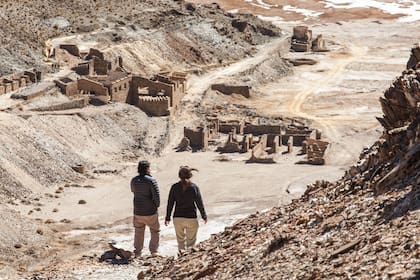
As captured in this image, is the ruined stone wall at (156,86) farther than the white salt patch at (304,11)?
No

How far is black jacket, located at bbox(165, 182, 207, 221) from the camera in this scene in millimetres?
13086

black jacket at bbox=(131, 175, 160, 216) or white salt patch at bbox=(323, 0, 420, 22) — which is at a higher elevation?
black jacket at bbox=(131, 175, 160, 216)

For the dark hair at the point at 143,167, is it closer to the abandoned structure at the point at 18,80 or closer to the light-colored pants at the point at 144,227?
the light-colored pants at the point at 144,227

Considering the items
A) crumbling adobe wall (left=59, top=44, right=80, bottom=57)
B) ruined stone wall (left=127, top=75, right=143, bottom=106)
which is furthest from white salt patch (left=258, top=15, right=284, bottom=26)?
ruined stone wall (left=127, top=75, right=143, bottom=106)

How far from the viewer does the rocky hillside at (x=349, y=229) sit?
8961 millimetres

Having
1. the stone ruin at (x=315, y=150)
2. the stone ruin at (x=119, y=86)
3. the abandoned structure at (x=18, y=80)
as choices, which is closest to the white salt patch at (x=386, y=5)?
the stone ruin at (x=119, y=86)

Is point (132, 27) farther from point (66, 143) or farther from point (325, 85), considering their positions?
point (66, 143)

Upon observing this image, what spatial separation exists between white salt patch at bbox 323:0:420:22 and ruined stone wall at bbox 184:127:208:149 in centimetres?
6044

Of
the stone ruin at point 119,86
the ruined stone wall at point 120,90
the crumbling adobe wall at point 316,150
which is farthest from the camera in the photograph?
the ruined stone wall at point 120,90

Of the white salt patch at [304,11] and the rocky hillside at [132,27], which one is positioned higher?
the rocky hillside at [132,27]

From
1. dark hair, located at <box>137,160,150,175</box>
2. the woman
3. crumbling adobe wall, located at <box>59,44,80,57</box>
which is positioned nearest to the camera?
the woman

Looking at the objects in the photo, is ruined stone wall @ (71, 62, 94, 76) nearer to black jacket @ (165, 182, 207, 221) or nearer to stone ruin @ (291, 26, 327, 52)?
stone ruin @ (291, 26, 327, 52)

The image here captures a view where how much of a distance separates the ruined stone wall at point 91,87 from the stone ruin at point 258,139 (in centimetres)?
491

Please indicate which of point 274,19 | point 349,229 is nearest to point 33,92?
point 349,229
